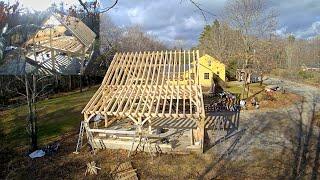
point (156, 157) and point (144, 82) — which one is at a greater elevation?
point (144, 82)

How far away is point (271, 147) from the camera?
564 inches

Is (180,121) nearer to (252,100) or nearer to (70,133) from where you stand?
(70,133)

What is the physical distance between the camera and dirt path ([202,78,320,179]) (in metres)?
11.6

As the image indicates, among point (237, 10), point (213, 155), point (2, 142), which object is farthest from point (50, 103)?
point (237, 10)

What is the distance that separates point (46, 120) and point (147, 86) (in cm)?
749

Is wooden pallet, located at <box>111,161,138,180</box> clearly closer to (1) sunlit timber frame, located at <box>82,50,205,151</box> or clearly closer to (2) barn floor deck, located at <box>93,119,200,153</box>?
(2) barn floor deck, located at <box>93,119,200,153</box>

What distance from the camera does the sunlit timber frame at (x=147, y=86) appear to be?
1410 centimetres

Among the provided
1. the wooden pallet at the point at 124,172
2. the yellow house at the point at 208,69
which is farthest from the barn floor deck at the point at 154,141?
the yellow house at the point at 208,69

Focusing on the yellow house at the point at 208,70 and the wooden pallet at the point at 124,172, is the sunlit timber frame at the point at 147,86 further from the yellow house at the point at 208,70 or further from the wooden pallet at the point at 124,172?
the yellow house at the point at 208,70

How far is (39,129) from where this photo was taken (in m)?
17.3

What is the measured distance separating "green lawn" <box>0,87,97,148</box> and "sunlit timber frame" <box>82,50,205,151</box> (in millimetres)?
2629

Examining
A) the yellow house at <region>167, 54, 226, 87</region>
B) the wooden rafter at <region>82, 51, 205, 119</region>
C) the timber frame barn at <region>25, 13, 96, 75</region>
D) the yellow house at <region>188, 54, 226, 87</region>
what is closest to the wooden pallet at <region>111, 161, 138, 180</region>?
the wooden rafter at <region>82, 51, 205, 119</region>

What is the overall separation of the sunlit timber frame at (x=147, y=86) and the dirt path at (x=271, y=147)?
1.86 m

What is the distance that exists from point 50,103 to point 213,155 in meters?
16.0
